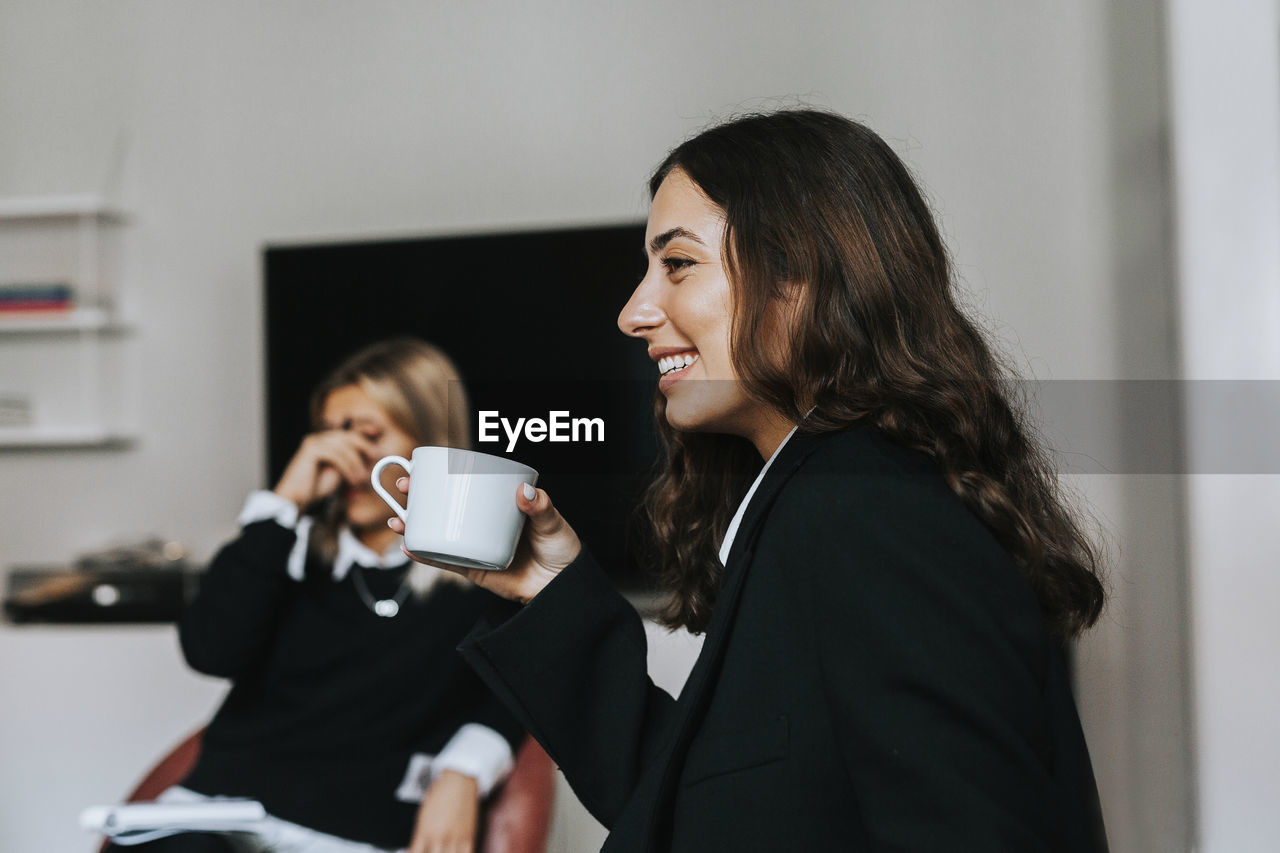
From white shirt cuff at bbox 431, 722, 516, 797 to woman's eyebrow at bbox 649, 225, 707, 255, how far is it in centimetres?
96

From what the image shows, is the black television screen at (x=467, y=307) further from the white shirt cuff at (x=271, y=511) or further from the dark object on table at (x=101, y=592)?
the white shirt cuff at (x=271, y=511)

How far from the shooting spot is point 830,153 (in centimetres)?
67

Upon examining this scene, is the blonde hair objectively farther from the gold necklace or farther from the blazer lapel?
the blazer lapel

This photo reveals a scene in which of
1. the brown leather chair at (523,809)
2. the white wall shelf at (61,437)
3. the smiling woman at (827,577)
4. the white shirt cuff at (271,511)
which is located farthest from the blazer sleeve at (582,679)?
the white wall shelf at (61,437)

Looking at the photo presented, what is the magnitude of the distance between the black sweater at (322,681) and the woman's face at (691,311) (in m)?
0.96

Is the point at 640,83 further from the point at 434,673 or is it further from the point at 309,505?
the point at 434,673

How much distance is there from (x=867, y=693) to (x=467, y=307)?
1762mm

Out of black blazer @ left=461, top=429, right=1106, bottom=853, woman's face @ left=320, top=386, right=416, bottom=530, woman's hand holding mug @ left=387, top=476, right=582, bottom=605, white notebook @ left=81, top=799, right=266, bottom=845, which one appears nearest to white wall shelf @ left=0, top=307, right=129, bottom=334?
woman's face @ left=320, top=386, right=416, bottom=530

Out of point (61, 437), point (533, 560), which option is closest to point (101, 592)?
point (61, 437)

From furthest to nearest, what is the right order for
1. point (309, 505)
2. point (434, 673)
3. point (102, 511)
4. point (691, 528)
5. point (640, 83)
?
point (102, 511) < point (640, 83) < point (309, 505) < point (434, 673) < point (691, 528)

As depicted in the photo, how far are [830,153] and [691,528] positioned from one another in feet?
1.16

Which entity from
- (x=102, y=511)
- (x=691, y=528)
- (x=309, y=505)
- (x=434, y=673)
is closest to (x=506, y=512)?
(x=691, y=528)

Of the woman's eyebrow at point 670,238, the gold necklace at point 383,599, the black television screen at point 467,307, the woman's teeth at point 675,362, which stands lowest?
the gold necklace at point 383,599

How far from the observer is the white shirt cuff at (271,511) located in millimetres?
1676
